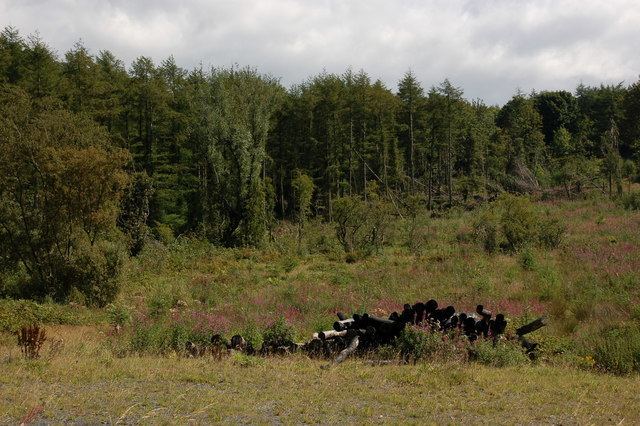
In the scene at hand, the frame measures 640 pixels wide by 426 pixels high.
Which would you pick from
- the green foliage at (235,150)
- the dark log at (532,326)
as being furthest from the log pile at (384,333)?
the green foliage at (235,150)

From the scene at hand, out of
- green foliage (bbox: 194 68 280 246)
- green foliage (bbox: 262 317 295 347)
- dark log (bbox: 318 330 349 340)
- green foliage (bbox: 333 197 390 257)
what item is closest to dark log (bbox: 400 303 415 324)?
dark log (bbox: 318 330 349 340)

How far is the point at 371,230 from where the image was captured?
32188 millimetres

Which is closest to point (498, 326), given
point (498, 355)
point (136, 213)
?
point (498, 355)

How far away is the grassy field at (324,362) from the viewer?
291 inches

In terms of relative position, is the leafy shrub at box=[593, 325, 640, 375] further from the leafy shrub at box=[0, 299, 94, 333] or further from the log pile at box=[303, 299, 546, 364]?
the leafy shrub at box=[0, 299, 94, 333]

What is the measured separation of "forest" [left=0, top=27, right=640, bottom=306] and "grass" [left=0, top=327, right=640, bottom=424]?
10.6 m

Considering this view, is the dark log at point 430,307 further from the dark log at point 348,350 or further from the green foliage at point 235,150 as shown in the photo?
the green foliage at point 235,150

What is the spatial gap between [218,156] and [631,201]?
92.0 ft

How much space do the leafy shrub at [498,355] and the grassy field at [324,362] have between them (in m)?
0.21

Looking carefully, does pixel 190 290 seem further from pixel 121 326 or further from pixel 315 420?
pixel 315 420

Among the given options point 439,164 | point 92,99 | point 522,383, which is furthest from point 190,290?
point 439,164

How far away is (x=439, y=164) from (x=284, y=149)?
1574 centimetres

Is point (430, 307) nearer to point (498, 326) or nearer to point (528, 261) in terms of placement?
point (498, 326)

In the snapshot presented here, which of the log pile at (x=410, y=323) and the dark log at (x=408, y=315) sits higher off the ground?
the dark log at (x=408, y=315)
